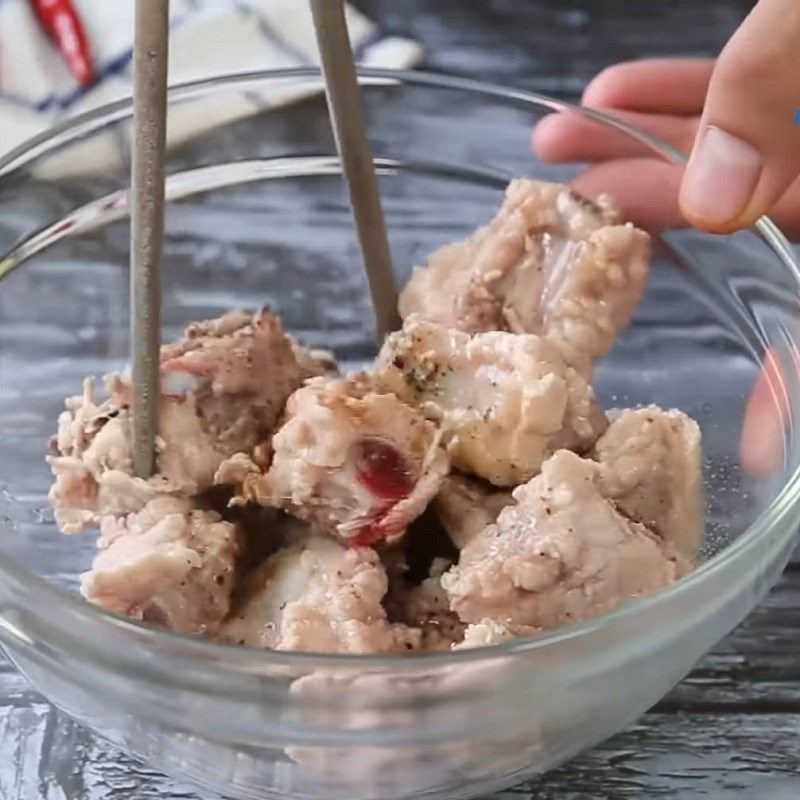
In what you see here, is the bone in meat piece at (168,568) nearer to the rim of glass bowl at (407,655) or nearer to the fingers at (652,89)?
the rim of glass bowl at (407,655)

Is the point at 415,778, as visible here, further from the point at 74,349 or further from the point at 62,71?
the point at 62,71

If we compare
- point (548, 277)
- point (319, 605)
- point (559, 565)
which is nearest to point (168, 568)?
point (319, 605)

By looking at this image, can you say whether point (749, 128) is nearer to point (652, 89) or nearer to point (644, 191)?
point (644, 191)

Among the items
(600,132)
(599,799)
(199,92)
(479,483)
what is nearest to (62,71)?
(199,92)

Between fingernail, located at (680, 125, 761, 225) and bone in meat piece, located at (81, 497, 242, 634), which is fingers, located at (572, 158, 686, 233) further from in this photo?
bone in meat piece, located at (81, 497, 242, 634)

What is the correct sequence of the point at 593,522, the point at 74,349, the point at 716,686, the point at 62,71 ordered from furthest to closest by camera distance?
the point at 62,71
the point at 74,349
the point at 716,686
the point at 593,522

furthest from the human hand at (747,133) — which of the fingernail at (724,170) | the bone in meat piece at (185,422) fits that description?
the bone in meat piece at (185,422)
